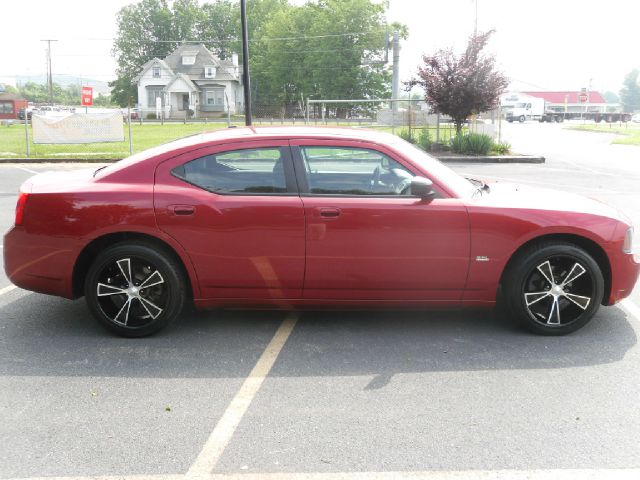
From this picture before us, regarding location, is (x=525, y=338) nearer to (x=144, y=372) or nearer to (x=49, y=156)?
(x=144, y=372)

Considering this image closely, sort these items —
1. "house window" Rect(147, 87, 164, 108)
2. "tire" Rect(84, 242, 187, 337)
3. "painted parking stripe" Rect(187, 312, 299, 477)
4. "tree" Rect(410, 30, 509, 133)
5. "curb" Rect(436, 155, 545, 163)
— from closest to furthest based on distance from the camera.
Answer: "painted parking stripe" Rect(187, 312, 299, 477), "tire" Rect(84, 242, 187, 337), "curb" Rect(436, 155, 545, 163), "tree" Rect(410, 30, 509, 133), "house window" Rect(147, 87, 164, 108)

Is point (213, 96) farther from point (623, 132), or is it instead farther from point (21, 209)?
point (21, 209)

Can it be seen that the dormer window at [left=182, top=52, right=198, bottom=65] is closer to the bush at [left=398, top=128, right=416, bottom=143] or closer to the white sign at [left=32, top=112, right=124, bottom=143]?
the bush at [left=398, top=128, right=416, bottom=143]

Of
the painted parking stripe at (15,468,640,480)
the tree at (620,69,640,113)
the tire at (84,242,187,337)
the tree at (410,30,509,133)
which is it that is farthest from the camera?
the tree at (620,69,640,113)

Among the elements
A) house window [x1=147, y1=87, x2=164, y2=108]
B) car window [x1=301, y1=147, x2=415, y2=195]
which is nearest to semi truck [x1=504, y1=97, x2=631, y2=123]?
house window [x1=147, y1=87, x2=164, y2=108]

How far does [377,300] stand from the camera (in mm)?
4609

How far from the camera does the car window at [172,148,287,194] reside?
181 inches

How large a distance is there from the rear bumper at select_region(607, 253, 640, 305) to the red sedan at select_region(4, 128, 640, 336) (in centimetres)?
1

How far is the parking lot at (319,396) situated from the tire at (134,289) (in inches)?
6.6

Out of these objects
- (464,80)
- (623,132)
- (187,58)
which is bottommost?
(623,132)

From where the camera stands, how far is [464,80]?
70.2 feet

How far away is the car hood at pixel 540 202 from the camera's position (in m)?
4.61

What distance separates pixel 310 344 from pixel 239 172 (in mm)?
1330

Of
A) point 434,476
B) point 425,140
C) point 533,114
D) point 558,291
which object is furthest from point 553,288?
point 533,114
